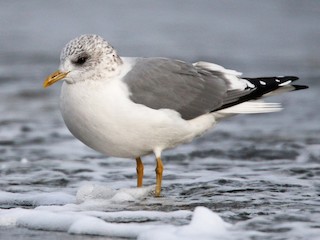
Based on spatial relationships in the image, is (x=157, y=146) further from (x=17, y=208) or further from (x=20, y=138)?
(x=20, y=138)

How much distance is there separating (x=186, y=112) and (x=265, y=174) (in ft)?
3.11

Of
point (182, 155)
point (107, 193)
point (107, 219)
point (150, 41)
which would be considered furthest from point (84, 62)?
point (150, 41)

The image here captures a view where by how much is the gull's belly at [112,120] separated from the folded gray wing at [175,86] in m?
0.10

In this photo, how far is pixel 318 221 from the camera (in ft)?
16.0

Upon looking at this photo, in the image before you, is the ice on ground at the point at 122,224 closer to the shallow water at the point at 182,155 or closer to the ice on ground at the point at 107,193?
the shallow water at the point at 182,155

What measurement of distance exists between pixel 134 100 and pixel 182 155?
6.52ft

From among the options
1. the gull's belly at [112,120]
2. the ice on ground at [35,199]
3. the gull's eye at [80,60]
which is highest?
the gull's eye at [80,60]

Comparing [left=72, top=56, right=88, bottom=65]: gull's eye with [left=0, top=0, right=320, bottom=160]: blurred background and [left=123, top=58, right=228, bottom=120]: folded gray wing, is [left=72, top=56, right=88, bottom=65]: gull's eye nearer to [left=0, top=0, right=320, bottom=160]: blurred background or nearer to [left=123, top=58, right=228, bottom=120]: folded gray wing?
[left=123, top=58, right=228, bottom=120]: folded gray wing

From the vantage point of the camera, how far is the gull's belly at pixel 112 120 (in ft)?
18.4

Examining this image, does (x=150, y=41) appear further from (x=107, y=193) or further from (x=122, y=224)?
(x=122, y=224)

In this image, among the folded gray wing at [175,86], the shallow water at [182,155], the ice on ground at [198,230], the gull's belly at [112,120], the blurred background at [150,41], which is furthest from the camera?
the blurred background at [150,41]

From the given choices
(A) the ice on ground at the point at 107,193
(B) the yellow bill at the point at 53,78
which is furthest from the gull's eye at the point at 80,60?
(A) the ice on ground at the point at 107,193

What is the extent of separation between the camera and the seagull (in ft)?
18.5

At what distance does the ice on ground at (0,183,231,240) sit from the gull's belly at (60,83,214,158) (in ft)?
1.18
